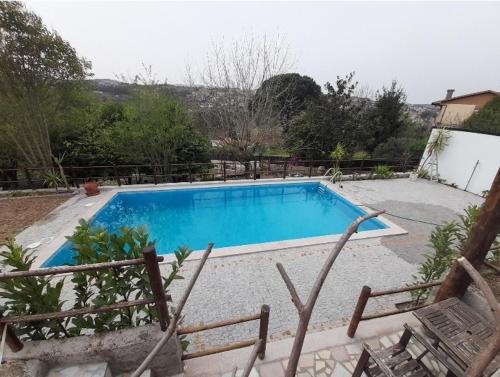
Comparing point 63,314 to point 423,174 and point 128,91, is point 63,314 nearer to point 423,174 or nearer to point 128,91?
point 128,91

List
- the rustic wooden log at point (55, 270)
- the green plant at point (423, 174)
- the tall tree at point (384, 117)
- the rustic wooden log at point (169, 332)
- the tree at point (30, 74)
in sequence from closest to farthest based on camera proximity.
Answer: the rustic wooden log at point (169, 332) → the rustic wooden log at point (55, 270) → the tree at point (30, 74) → the green plant at point (423, 174) → the tall tree at point (384, 117)

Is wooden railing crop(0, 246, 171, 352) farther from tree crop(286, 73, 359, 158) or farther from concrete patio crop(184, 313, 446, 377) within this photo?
tree crop(286, 73, 359, 158)

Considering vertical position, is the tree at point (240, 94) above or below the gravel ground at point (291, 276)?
above

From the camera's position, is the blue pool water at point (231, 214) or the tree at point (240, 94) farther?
the tree at point (240, 94)

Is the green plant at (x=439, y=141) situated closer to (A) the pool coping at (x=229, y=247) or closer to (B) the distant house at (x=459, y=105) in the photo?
(A) the pool coping at (x=229, y=247)

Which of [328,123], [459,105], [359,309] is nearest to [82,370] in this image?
[359,309]

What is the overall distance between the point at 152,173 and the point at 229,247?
21.0 feet

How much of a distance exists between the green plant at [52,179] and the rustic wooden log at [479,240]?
942cm

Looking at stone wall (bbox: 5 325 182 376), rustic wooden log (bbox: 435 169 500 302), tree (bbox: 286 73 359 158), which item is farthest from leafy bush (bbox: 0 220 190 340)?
tree (bbox: 286 73 359 158)

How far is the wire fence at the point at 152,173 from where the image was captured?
281 inches

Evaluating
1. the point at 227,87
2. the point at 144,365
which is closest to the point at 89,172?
the point at 227,87

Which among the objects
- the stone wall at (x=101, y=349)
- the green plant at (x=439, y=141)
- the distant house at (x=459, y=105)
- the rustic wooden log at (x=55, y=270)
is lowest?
the stone wall at (x=101, y=349)

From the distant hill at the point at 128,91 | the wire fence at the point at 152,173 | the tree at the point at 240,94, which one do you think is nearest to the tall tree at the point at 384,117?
the wire fence at the point at 152,173

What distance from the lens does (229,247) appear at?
470 centimetres
